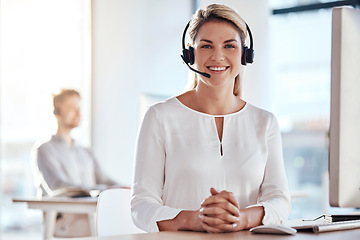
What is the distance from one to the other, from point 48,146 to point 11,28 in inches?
76.6

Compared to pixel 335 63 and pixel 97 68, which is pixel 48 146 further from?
pixel 335 63

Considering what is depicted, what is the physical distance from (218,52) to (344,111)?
52 centimetres

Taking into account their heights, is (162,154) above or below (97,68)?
below

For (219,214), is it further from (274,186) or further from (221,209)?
(274,186)

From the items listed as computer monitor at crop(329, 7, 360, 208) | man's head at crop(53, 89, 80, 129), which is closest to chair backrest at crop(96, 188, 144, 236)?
computer monitor at crop(329, 7, 360, 208)

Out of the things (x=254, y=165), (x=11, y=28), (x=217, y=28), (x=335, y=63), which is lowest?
(x=254, y=165)

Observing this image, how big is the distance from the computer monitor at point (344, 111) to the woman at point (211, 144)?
0.99 feet

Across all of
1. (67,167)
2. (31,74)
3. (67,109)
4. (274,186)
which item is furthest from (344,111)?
(31,74)

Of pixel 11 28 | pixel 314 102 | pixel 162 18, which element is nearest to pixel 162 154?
pixel 11 28

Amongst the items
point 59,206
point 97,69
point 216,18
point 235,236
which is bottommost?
point 59,206

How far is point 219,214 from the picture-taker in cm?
141

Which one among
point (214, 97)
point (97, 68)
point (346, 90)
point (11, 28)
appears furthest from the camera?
point (97, 68)

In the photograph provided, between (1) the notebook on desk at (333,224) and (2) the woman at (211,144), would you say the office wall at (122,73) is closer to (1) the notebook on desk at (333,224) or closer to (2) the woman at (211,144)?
(2) the woman at (211,144)

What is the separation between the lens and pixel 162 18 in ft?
20.5
